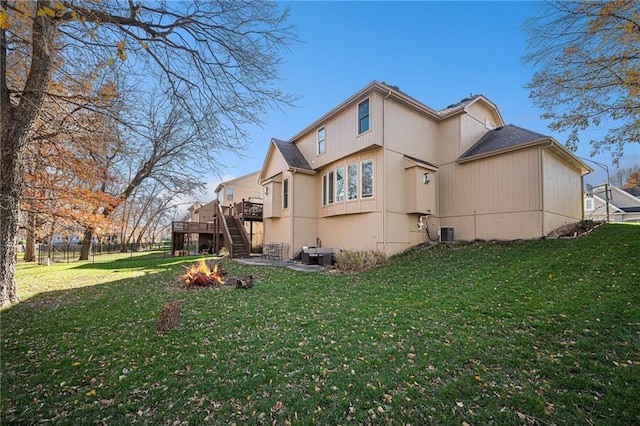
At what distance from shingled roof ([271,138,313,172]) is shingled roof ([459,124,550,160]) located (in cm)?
770

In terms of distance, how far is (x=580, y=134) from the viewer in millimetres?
9711

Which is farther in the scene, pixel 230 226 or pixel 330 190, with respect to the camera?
pixel 230 226

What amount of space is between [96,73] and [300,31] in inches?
175

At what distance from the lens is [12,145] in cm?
615

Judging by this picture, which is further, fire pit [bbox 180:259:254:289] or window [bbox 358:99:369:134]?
window [bbox 358:99:369:134]

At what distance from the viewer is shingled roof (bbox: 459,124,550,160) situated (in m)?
11.5

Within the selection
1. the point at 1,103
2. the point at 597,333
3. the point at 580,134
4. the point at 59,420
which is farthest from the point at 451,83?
the point at 59,420

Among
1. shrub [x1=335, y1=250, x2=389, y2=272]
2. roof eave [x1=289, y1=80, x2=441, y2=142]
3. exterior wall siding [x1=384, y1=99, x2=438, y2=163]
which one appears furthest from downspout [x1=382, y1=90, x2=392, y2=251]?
shrub [x1=335, y1=250, x2=389, y2=272]

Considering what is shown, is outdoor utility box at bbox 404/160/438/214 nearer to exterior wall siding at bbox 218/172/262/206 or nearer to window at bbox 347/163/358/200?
window at bbox 347/163/358/200

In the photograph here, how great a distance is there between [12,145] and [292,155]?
1115 centimetres

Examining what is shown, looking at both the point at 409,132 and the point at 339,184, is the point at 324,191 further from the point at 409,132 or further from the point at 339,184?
the point at 409,132

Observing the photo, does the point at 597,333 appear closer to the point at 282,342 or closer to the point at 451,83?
the point at 282,342

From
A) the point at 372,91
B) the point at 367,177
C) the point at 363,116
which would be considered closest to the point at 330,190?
the point at 367,177

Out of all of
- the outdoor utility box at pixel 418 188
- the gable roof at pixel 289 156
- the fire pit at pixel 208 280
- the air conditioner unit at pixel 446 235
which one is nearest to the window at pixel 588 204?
the air conditioner unit at pixel 446 235
